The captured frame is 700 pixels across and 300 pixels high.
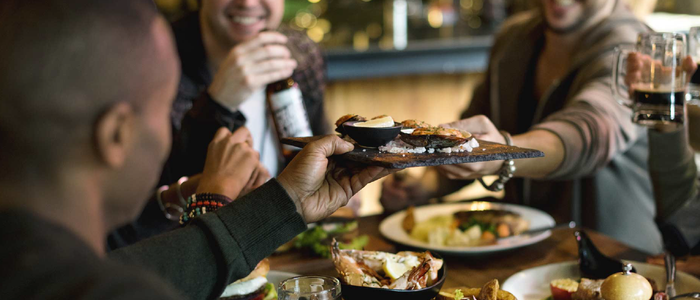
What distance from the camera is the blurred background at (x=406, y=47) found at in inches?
178

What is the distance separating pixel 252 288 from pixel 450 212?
0.92m

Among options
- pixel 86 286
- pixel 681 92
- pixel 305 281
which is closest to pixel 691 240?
pixel 681 92

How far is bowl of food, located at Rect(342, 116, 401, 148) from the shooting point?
0.98 metres

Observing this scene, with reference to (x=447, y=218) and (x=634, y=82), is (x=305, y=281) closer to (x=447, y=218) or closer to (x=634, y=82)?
(x=447, y=218)

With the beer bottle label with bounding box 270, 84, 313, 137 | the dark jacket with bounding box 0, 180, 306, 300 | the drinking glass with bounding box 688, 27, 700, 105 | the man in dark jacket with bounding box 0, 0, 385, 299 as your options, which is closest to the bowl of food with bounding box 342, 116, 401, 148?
the dark jacket with bounding box 0, 180, 306, 300

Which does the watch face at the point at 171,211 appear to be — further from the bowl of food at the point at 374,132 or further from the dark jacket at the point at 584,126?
the dark jacket at the point at 584,126

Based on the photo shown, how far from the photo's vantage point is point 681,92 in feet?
4.38

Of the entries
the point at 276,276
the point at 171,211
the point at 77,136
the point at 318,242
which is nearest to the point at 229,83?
the point at 171,211

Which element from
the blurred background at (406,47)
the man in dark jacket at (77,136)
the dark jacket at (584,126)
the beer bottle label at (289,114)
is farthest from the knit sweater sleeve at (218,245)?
the blurred background at (406,47)

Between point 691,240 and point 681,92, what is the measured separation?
334 mm

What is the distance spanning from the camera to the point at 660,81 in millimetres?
1350

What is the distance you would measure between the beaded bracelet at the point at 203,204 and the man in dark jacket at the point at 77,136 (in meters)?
0.50

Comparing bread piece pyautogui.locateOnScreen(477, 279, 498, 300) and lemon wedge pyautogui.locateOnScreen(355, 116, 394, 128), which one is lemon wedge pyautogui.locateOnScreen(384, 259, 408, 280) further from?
lemon wedge pyautogui.locateOnScreen(355, 116, 394, 128)

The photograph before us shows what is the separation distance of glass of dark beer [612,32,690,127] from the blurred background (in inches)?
95.3
